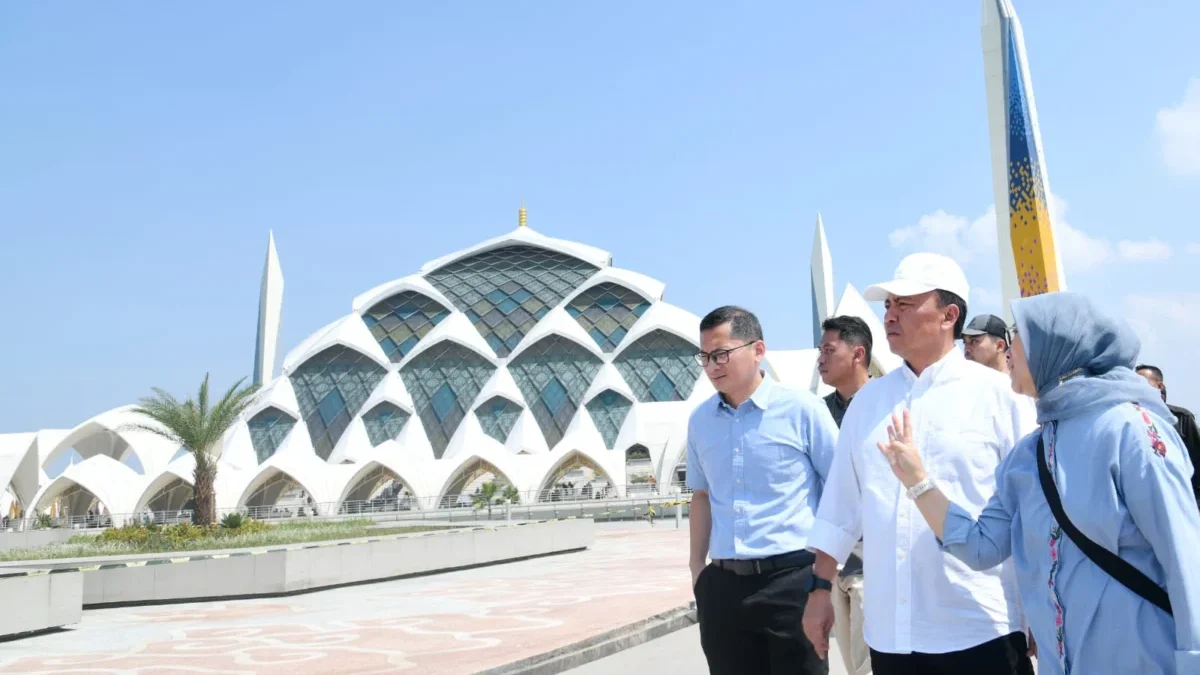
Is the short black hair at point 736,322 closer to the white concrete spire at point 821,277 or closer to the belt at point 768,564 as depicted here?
the belt at point 768,564

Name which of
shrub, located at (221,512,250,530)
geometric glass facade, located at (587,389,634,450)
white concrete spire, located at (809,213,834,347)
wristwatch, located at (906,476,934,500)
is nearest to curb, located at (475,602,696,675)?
wristwatch, located at (906,476,934,500)

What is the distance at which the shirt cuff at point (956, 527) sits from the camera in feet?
7.69

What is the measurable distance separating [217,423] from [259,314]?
33.8 m

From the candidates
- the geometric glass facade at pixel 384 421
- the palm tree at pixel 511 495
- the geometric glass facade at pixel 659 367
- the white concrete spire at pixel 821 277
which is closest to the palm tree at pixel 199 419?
the palm tree at pixel 511 495

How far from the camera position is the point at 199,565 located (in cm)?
995

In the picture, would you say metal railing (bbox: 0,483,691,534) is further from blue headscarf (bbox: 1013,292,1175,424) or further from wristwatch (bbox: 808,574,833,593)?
blue headscarf (bbox: 1013,292,1175,424)

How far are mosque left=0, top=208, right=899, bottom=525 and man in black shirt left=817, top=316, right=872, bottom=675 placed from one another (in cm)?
2809

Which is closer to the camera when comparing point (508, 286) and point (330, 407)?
point (330, 407)

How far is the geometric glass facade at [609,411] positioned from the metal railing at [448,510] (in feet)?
7.74

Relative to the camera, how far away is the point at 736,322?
359 centimetres

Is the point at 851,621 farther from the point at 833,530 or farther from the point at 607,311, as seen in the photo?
the point at 607,311

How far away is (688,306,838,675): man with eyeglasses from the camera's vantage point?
3217mm

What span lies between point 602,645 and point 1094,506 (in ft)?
15.6

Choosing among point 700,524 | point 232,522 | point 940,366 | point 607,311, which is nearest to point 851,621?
point 700,524
